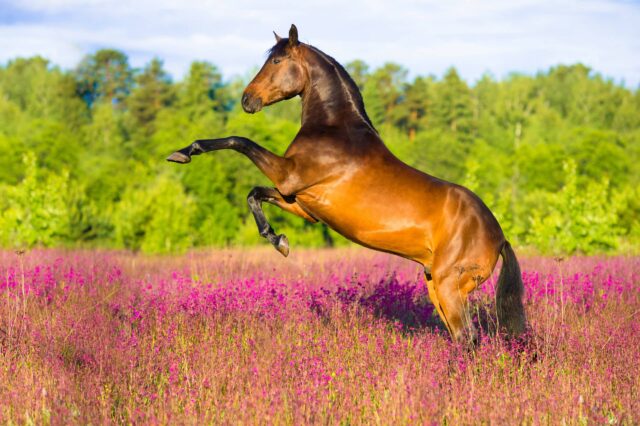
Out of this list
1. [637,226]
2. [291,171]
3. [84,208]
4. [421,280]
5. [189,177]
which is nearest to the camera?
[291,171]

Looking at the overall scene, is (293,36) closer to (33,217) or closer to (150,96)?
(33,217)

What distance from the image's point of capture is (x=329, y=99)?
577 cm

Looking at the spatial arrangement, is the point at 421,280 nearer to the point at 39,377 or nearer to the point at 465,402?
the point at 465,402

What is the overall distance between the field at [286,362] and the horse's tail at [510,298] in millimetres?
199

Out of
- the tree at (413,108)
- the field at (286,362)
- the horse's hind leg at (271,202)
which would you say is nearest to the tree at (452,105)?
the tree at (413,108)

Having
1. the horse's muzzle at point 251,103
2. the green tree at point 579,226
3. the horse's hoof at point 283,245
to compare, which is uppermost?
the horse's muzzle at point 251,103

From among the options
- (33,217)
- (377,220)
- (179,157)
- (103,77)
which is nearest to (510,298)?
(377,220)

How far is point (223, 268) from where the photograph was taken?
1100 centimetres

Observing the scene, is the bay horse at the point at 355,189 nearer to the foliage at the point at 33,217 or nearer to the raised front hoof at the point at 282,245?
the raised front hoof at the point at 282,245

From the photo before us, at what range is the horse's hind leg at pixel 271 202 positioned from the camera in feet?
18.7

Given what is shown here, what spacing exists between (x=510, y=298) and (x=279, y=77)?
9.72 ft

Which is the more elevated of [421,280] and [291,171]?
[291,171]

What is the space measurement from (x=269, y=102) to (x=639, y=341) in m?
3.96

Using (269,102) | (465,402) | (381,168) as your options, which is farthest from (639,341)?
(269,102)
